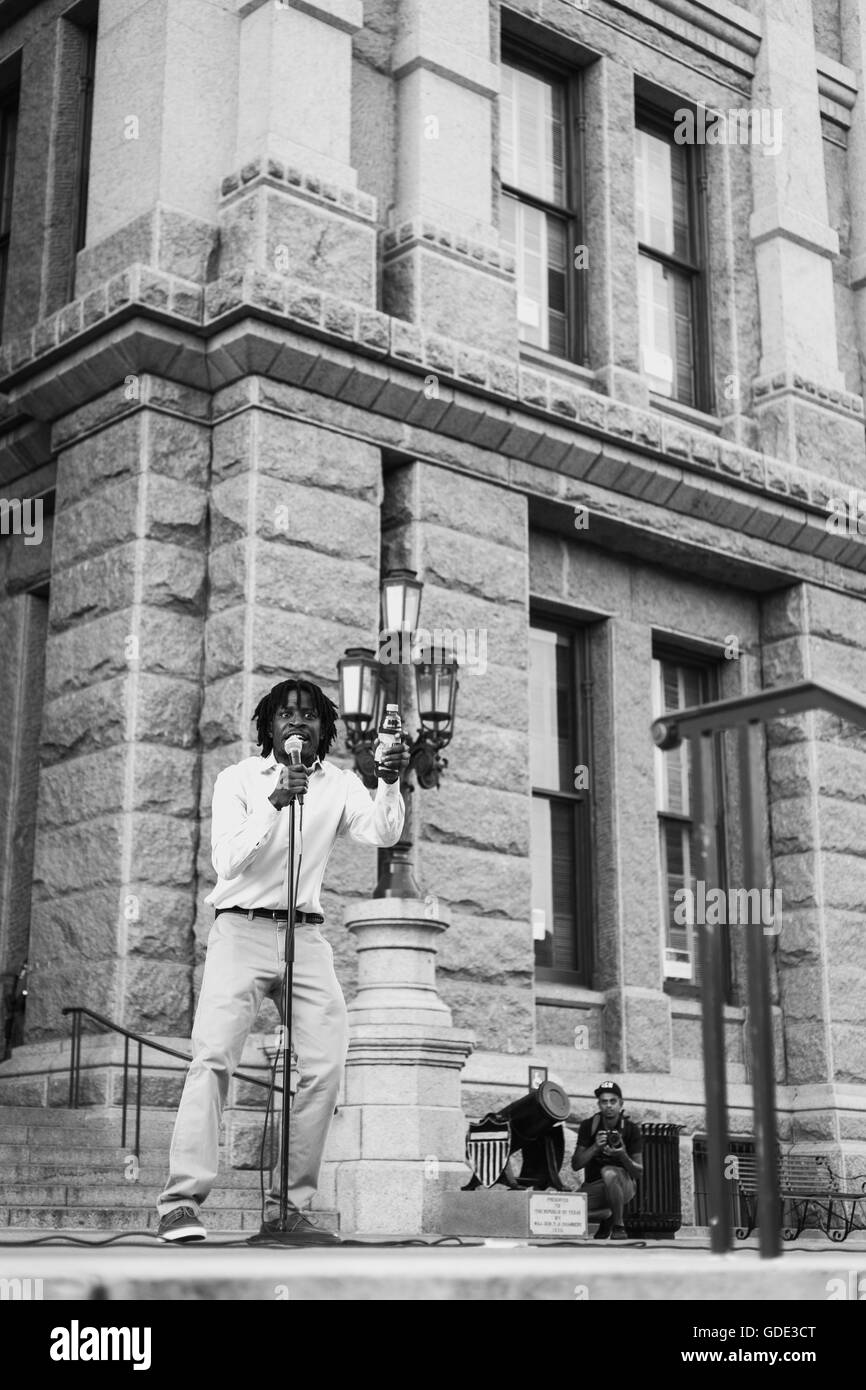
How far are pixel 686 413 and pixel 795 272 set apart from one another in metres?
2.03

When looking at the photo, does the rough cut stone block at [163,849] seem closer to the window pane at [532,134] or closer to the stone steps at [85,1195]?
the stone steps at [85,1195]

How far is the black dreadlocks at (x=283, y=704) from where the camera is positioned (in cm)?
780

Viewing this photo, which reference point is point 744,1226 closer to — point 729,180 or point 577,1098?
point 577,1098

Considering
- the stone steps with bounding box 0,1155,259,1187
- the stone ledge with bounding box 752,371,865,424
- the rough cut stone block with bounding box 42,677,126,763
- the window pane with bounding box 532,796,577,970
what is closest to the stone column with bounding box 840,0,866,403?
the stone ledge with bounding box 752,371,865,424

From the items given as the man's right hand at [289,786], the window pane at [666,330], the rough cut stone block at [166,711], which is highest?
the window pane at [666,330]

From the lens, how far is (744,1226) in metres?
14.5

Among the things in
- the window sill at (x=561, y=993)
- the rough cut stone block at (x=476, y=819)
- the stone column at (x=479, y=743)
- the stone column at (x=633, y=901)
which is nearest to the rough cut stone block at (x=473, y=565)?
the stone column at (x=479, y=743)

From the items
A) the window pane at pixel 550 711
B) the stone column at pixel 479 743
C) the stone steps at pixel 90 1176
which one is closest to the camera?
the stone steps at pixel 90 1176

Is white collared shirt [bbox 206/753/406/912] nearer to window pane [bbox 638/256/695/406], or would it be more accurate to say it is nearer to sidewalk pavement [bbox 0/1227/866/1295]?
sidewalk pavement [bbox 0/1227/866/1295]

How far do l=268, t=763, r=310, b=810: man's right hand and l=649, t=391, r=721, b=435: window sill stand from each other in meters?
9.78

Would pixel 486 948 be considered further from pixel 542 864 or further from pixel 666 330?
pixel 666 330

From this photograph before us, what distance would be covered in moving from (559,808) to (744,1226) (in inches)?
148

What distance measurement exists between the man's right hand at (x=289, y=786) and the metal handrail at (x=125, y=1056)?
405 centimetres

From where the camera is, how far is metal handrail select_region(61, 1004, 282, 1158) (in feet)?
35.6
